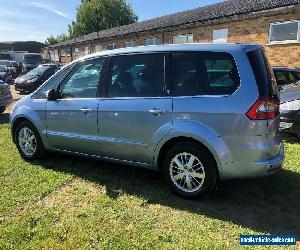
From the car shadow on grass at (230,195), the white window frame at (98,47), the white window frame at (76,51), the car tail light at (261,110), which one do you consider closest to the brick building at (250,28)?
the white window frame at (98,47)

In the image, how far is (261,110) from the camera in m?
4.05

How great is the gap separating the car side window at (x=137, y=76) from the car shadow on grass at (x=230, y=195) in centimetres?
133

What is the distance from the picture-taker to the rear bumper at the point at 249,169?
4145mm

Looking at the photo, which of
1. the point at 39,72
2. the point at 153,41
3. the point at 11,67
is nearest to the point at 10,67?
the point at 11,67

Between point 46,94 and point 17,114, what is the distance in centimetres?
95

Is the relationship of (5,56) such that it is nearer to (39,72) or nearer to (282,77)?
(39,72)

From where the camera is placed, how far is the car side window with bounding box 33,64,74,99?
5.70 meters

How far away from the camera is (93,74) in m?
5.38

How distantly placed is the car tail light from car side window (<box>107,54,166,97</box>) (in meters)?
1.17

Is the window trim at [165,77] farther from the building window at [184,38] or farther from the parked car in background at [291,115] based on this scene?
the building window at [184,38]

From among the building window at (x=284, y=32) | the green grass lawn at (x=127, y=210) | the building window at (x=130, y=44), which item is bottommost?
the green grass lawn at (x=127, y=210)

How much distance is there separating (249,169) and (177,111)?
3.61 ft

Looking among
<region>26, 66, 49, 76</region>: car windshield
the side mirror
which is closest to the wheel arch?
the side mirror

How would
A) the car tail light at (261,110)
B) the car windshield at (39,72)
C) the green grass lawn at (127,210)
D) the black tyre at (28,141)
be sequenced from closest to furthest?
the green grass lawn at (127,210) < the car tail light at (261,110) < the black tyre at (28,141) < the car windshield at (39,72)
